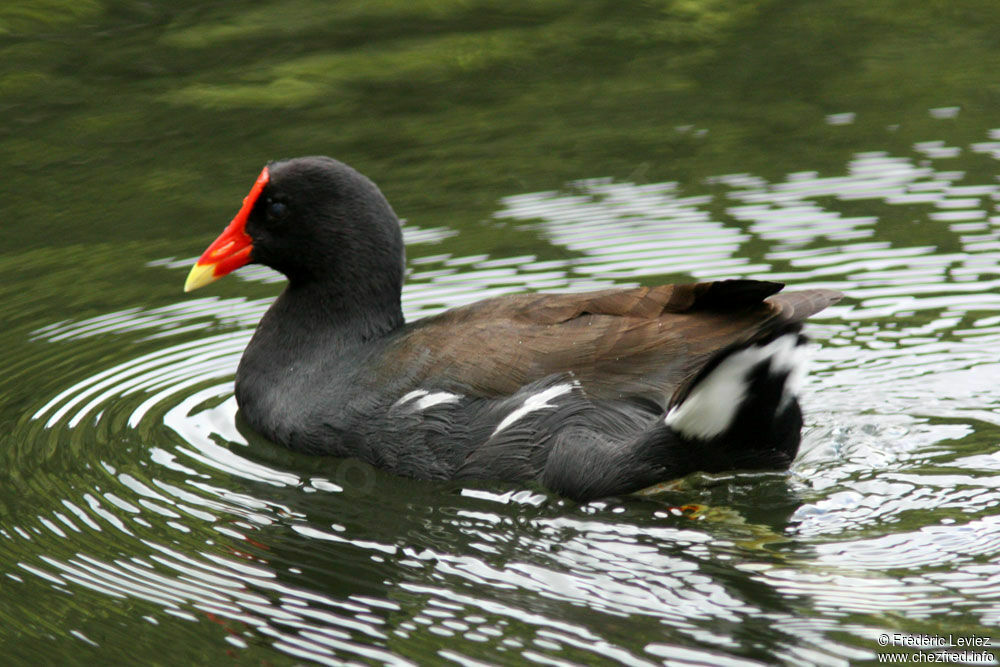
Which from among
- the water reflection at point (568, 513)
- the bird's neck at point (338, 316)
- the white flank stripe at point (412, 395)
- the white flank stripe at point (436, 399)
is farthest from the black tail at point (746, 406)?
the bird's neck at point (338, 316)

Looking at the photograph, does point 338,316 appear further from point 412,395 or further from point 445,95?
point 445,95

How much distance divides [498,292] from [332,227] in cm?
112

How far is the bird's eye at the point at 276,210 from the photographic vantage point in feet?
17.4

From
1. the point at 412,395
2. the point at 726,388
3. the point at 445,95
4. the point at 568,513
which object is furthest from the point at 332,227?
the point at 445,95

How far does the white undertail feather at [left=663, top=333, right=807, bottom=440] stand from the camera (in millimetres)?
4328

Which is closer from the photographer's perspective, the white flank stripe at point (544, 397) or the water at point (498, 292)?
the water at point (498, 292)

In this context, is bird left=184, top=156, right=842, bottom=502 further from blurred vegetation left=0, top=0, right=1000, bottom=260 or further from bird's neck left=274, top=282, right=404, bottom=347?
blurred vegetation left=0, top=0, right=1000, bottom=260

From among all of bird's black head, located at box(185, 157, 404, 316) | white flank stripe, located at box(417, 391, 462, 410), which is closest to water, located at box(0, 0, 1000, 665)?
white flank stripe, located at box(417, 391, 462, 410)

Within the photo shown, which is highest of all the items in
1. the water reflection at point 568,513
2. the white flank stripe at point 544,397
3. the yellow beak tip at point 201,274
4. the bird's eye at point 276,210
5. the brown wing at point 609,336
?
the bird's eye at point 276,210

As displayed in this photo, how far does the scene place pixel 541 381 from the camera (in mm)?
4609

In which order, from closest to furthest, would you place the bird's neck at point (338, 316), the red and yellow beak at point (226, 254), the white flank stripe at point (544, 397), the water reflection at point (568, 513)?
the water reflection at point (568, 513) → the white flank stripe at point (544, 397) → the bird's neck at point (338, 316) → the red and yellow beak at point (226, 254)

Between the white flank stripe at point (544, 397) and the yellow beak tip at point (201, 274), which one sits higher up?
the yellow beak tip at point (201, 274)

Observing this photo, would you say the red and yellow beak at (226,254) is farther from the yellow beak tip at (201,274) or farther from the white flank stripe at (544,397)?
the white flank stripe at (544,397)

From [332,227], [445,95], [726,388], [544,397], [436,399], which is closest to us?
[726,388]
